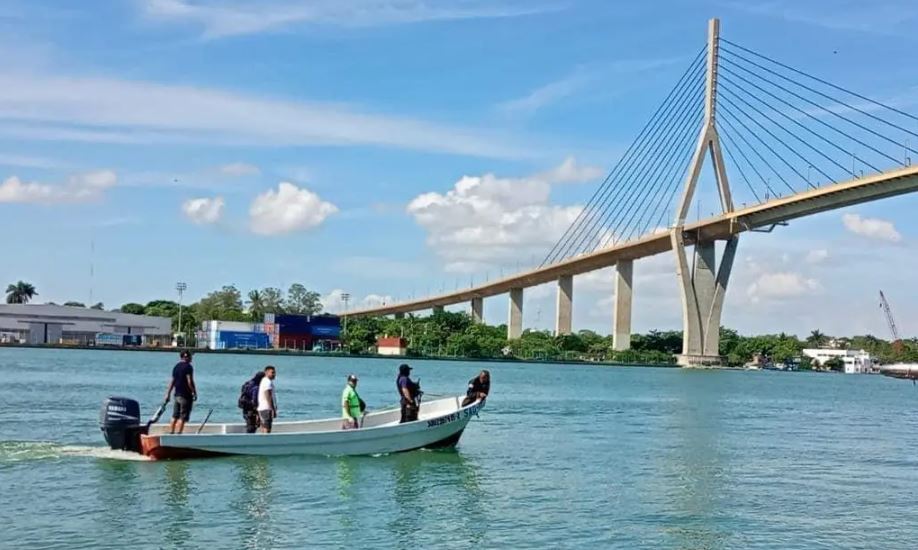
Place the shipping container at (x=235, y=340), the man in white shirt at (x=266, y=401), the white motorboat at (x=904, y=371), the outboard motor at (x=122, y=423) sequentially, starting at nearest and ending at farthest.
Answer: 1. the outboard motor at (x=122, y=423)
2. the man in white shirt at (x=266, y=401)
3. the white motorboat at (x=904, y=371)
4. the shipping container at (x=235, y=340)

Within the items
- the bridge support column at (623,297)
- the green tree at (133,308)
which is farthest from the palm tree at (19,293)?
the bridge support column at (623,297)

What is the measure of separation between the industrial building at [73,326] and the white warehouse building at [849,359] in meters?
94.9

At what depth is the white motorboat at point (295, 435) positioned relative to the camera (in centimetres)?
1950

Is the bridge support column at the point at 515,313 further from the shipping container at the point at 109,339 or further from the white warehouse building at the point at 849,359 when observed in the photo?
the white warehouse building at the point at 849,359

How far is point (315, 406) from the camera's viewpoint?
3884 cm

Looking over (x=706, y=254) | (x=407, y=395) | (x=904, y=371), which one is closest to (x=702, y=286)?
(x=706, y=254)

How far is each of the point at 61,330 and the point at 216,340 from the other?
18860 mm

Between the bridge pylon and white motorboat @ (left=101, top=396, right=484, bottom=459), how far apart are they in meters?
67.9

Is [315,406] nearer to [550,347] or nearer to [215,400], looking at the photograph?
[215,400]

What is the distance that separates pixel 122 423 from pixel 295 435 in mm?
2993

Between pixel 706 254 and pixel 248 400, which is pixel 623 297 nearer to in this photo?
pixel 706 254

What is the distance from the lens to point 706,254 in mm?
92688

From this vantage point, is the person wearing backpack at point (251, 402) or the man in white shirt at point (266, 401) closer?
the man in white shirt at point (266, 401)

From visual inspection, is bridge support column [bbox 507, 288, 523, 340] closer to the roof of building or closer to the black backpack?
the roof of building
